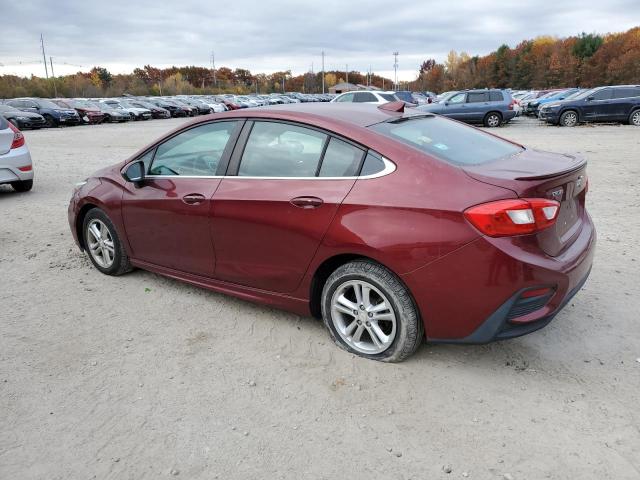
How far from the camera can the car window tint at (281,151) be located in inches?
139

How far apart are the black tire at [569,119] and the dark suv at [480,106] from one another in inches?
74.2

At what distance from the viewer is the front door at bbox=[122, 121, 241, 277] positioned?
3.99 meters

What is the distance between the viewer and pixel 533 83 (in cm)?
8306

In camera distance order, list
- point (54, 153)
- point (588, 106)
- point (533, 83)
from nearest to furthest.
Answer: point (54, 153) → point (588, 106) → point (533, 83)

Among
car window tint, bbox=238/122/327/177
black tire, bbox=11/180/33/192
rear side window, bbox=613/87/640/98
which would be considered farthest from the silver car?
rear side window, bbox=613/87/640/98

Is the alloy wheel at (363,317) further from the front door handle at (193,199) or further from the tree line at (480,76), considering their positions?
the tree line at (480,76)

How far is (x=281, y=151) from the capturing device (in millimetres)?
3688

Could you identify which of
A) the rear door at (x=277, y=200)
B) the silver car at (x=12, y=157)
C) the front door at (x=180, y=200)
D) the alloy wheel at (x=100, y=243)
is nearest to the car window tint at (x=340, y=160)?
the rear door at (x=277, y=200)

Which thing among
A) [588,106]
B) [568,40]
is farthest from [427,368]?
[568,40]

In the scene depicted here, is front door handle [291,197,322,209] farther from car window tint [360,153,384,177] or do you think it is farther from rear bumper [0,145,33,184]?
rear bumper [0,145,33,184]

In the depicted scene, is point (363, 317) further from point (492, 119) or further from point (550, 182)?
point (492, 119)

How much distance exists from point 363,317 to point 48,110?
32806 mm

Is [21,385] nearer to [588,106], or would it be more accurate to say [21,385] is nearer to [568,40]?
[588,106]

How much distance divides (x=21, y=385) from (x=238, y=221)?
167 cm
